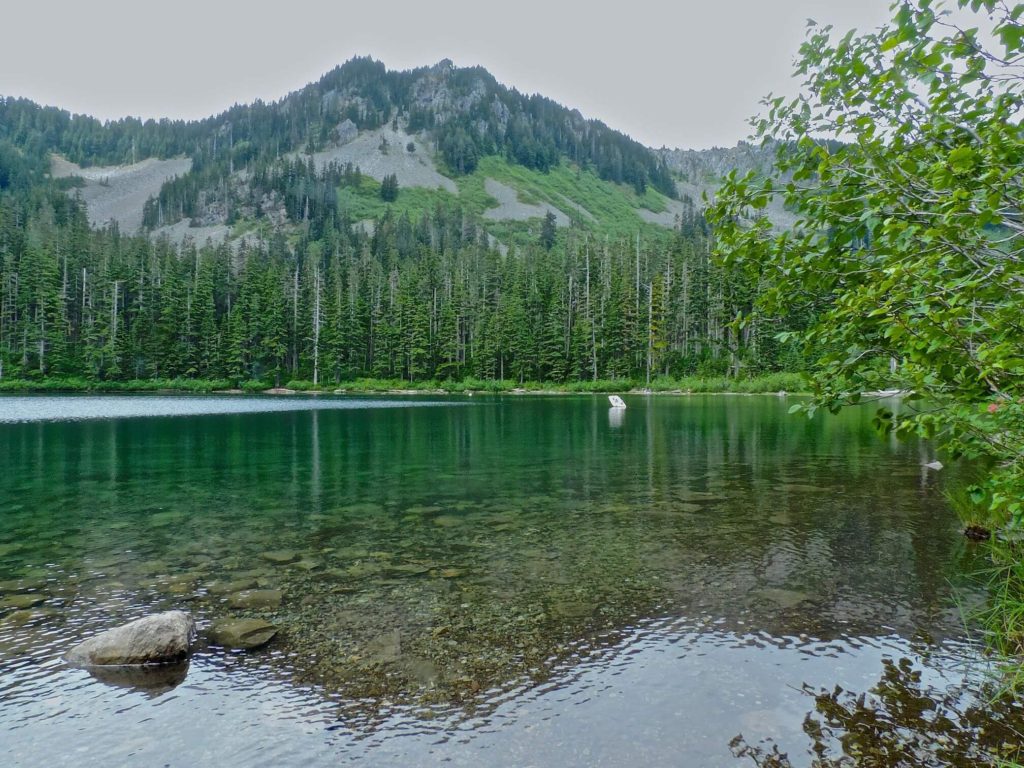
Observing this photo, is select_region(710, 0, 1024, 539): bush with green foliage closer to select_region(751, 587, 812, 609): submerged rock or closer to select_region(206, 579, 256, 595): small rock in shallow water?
select_region(751, 587, 812, 609): submerged rock

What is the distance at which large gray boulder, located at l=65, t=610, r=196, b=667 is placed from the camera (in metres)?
7.56

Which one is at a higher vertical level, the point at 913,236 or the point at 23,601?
the point at 913,236

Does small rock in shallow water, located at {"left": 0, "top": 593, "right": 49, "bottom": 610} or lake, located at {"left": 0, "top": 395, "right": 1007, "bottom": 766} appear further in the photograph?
small rock in shallow water, located at {"left": 0, "top": 593, "right": 49, "bottom": 610}

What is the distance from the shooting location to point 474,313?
117500mm

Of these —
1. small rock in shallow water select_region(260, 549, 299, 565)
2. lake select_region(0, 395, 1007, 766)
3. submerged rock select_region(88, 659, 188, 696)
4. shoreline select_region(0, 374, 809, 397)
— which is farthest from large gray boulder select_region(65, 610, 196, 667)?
shoreline select_region(0, 374, 809, 397)

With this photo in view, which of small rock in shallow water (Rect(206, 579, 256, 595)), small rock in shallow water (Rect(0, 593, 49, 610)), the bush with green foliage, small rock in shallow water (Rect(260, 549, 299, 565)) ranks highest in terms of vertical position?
the bush with green foliage

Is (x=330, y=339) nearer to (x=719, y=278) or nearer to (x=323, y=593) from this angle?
(x=719, y=278)

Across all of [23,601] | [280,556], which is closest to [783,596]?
[280,556]

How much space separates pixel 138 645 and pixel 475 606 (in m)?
4.48

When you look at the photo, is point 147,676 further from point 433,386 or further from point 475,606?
point 433,386

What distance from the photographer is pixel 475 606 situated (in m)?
9.37

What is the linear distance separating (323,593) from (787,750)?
280 inches

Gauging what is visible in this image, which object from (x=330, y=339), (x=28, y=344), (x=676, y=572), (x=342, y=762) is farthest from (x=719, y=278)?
(x=28, y=344)

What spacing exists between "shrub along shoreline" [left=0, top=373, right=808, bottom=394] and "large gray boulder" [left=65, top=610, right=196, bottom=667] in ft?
286
